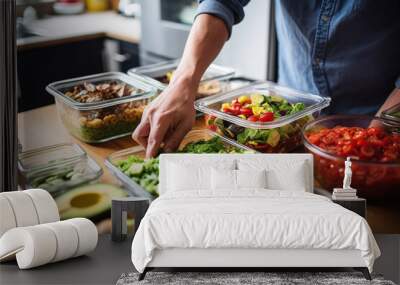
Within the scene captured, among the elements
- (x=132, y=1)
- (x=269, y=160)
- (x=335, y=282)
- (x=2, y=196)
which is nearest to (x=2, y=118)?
(x=2, y=196)

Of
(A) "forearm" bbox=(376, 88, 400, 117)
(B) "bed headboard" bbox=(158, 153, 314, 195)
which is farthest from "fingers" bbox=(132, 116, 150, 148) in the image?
(A) "forearm" bbox=(376, 88, 400, 117)

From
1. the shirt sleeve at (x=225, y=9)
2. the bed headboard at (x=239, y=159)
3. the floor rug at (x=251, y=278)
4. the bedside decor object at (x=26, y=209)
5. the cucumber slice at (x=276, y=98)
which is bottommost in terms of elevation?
the floor rug at (x=251, y=278)

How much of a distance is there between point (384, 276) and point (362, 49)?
3.72ft

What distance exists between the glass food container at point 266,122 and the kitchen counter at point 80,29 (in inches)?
22.5

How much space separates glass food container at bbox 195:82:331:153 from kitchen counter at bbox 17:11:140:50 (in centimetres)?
57

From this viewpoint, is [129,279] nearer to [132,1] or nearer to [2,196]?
[2,196]

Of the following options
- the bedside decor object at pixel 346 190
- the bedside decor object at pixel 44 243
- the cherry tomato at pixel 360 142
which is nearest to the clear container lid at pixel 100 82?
the bedside decor object at pixel 44 243

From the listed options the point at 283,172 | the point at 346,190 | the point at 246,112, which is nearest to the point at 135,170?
the point at 246,112

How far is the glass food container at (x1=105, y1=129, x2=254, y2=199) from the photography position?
3.36 m

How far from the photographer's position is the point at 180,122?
337 cm

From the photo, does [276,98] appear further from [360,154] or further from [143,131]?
[143,131]

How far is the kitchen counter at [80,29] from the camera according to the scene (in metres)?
3.47

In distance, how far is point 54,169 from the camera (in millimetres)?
3523

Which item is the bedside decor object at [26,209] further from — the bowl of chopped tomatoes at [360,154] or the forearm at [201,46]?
the bowl of chopped tomatoes at [360,154]
